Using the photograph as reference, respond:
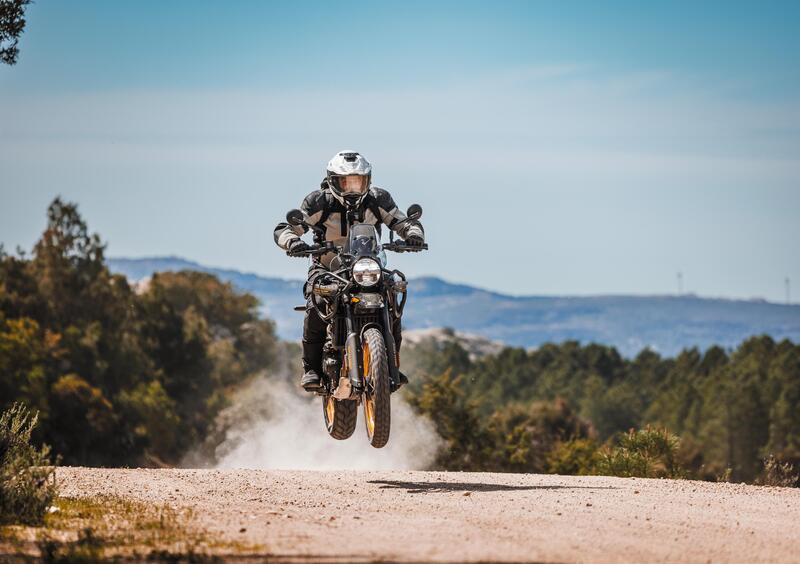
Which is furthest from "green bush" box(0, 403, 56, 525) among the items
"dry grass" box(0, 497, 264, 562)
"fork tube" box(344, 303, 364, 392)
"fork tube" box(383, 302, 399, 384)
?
"fork tube" box(383, 302, 399, 384)

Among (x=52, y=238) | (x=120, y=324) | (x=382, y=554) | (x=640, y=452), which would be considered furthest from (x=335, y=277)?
(x=52, y=238)

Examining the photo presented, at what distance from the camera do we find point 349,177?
16.7 meters

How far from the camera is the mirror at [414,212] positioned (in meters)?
16.4

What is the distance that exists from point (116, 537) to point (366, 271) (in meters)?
5.19

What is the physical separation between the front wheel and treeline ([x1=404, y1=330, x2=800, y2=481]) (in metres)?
8.29

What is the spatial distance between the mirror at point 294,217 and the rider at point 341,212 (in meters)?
0.36

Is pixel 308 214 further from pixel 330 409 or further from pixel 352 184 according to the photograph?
pixel 330 409

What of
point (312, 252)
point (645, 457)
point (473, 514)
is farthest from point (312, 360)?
point (645, 457)

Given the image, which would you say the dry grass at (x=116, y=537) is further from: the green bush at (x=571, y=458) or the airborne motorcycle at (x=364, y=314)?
the green bush at (x=571, y=458)

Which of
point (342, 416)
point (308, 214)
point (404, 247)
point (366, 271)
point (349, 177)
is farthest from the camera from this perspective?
point (342, 416)

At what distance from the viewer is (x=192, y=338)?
298 ft

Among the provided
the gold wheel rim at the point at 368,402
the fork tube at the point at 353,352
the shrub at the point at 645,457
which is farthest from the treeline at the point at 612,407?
the fork tube at the point at 353,352

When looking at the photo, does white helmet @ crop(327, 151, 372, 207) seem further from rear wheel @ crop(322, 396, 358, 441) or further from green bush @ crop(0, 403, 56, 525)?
green bush @ crop(0, 403, 56, 525)

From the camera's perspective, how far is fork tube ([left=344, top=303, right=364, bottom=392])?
51.5 ft
